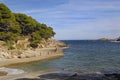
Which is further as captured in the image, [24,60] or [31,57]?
[31,57]

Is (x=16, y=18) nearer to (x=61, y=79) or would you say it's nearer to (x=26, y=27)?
(x=26, y=27)

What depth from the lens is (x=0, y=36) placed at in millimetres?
77500

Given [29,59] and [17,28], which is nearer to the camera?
[29,59]

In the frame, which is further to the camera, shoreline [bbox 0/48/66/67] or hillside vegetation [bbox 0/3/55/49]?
hillside vegetation [bbox 0/3/55/49]

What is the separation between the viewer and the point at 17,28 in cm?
8375

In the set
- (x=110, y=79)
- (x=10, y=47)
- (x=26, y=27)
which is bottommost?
(x=110, y=79)

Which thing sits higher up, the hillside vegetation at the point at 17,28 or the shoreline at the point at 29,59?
the hillside vegetation at the point at 17,28

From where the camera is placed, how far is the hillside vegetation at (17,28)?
78.5m

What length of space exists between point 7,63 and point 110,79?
29.1m

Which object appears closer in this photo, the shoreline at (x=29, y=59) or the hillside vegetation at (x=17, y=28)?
the shoreline at (x=29, y=59)

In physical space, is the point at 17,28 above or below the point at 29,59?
above

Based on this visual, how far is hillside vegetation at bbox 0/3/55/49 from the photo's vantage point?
78.5 meters

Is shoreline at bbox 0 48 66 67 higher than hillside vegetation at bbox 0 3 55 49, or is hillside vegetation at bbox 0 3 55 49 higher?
hillside vegetation at bbox 0 3 55 49

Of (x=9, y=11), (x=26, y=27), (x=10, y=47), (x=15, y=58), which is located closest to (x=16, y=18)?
(x=26, y=27)
